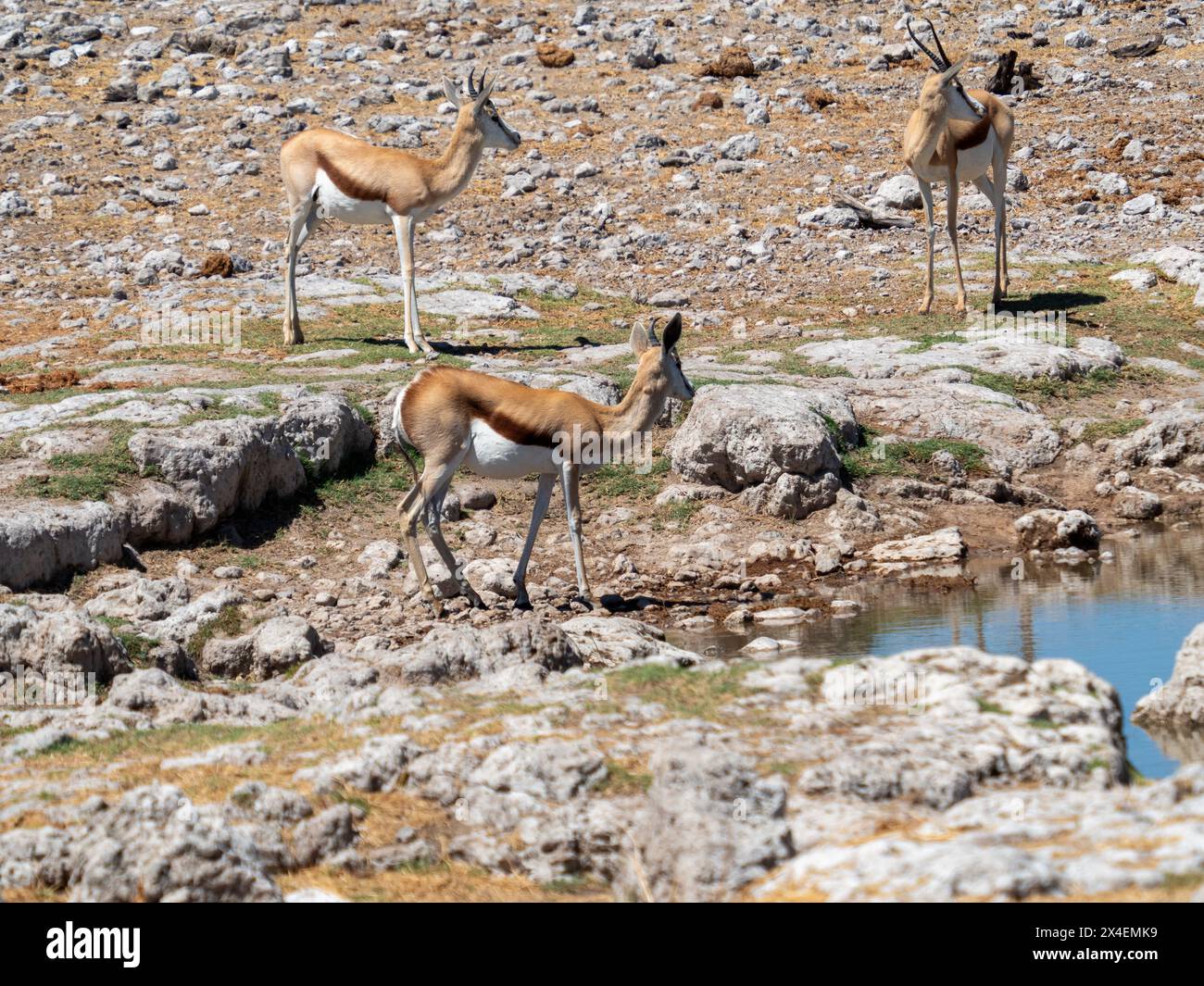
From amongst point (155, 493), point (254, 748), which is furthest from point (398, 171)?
point (254, 748)

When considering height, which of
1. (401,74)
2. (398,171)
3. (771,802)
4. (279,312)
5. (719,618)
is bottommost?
(719,618)

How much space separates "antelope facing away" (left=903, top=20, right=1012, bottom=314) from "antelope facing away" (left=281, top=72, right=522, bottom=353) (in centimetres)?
554

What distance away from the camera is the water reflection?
952 cm

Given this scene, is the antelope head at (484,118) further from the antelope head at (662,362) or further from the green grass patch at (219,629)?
the green grass patch at (219,629)

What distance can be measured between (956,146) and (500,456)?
33.7 feet

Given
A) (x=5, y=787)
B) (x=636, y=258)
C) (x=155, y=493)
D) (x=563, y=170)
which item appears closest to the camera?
(x=5, y=787)

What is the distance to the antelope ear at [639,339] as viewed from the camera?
40.8 feet

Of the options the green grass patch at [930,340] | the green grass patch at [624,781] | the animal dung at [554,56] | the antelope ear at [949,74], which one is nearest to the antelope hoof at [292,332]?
the green grass patch at [930,340]

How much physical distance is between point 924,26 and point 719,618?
868 inches

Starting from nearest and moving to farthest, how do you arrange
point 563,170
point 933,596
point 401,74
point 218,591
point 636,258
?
point 218,591 < point 933,596 < point 636,258 < point 563,170 < point 401,74

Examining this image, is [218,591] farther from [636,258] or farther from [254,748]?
[636,258]

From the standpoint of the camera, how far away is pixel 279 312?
1908 cm

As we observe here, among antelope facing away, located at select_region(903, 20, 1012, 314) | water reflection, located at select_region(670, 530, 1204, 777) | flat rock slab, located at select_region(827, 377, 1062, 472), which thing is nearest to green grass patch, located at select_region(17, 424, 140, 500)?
water reflection, located at select_region(670, 530, 1204, 777)

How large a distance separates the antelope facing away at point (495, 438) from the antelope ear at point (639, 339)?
28.3 inches
